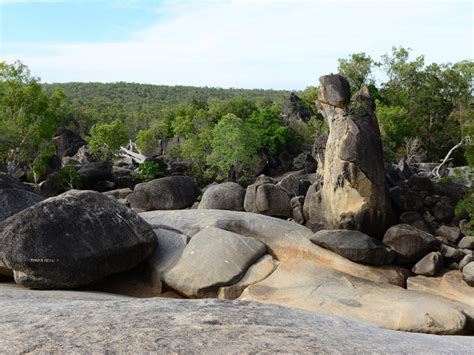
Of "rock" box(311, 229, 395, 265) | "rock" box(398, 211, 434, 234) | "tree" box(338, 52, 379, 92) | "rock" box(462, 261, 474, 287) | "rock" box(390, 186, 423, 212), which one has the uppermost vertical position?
"tree" box(338, 52, 379, 92)

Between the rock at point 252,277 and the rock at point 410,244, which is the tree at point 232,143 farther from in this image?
the rock at point 252,277

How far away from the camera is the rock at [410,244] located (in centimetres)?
1625

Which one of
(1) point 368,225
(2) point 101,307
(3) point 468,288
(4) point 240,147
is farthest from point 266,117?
(2) point 101,307

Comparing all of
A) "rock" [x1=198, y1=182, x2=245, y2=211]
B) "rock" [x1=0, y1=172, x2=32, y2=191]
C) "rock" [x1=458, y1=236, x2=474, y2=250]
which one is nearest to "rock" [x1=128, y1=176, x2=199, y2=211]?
"rock" [x1=198, y1=182, x2=245, y2=211]

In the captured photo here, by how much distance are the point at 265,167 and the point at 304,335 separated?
31.5 meters

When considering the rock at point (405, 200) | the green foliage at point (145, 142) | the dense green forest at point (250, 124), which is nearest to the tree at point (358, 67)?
the dense green forest at point (250, 124)

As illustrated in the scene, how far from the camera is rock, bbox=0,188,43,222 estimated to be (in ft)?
52.1

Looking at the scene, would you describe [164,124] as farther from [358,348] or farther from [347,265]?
[358,348]

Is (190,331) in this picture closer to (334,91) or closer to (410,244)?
(410,244)

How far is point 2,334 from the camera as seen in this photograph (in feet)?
19.3

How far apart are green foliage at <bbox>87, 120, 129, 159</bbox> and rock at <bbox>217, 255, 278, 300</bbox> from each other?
3178 cm

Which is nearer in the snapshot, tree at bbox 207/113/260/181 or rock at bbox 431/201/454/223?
rock at bbox 431/201/454/223

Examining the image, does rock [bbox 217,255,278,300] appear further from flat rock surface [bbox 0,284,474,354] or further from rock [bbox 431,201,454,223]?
rock [bbox 431,201,454,223]

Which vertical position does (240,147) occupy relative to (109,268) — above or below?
above
